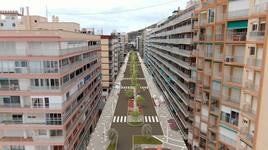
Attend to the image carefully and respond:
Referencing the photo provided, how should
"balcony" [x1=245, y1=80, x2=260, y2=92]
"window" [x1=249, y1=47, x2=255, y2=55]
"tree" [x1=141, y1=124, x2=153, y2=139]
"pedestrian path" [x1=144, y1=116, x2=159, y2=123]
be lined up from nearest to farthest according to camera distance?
"balcony" [x1=245, y1=80, x2=260, y2=92] < "window" [x1=249, y1=47, x2=255, y2=55] < "tree" [x1=141, y1=124, x2=153, y2=139] < "pedestrian path" [x1=144, y1=116, x2=159, y2=123]

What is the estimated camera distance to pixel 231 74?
94.1ft

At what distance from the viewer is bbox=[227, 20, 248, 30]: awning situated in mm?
25716

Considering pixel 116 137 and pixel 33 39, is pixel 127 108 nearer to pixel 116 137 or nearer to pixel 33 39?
pixel 116 137

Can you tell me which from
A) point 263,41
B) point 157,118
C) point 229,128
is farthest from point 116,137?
point 263,41

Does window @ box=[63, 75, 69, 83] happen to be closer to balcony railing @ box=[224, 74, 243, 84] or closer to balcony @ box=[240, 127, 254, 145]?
balcony railing @ box=[224, 74, 243, 84]

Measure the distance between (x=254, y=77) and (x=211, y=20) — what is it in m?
12.8

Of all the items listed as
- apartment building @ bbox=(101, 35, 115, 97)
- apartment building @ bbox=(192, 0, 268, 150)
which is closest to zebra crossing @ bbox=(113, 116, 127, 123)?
apartment building @ bbox=(101, 35, 115, 97)

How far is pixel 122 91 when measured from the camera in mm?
95000

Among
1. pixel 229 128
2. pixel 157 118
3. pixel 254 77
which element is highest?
pixel 254 77

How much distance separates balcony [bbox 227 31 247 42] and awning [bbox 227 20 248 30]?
73cm

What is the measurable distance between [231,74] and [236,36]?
15.9 feet

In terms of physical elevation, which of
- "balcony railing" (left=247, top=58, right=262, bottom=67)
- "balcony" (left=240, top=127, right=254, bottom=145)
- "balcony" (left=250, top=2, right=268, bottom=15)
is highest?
"balcony" (left=250, top=2, right=268, bottom=15)

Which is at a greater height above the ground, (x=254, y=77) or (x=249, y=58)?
(x=249, y=58)

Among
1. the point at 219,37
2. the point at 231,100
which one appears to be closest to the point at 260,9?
the point at 219,37
